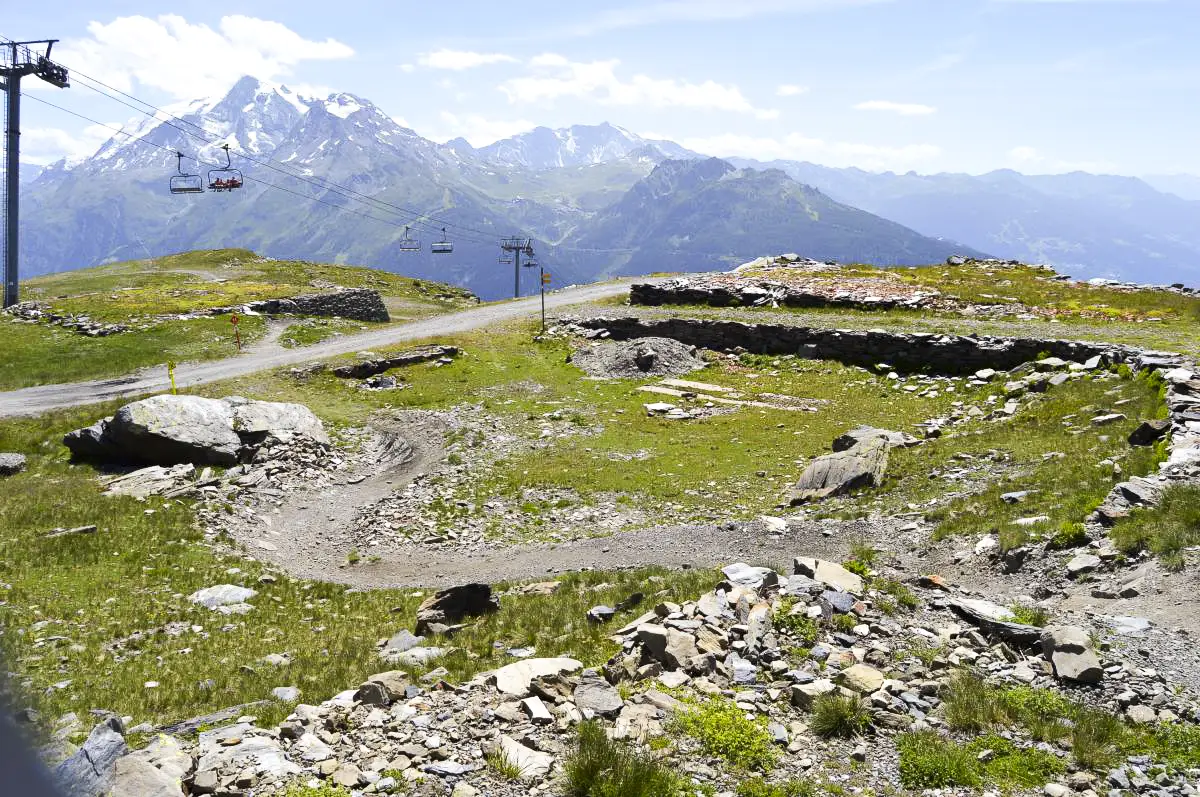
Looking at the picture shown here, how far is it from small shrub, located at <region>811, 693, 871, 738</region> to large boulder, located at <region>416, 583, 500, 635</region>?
9138 mm

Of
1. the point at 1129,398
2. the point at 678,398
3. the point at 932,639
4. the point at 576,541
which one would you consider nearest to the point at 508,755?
the point at 932,639

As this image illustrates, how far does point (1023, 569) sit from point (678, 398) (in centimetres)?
2462

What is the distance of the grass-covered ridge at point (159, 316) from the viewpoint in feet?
145

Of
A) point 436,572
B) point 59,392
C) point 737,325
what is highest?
point 737,325

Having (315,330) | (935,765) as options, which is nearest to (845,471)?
(935,765)

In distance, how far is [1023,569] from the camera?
16.2m

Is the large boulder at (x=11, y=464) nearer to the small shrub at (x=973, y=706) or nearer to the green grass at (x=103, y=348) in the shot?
the green grass at (x=103, y=348)

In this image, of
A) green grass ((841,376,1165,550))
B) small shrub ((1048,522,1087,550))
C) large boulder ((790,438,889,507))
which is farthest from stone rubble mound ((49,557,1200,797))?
large boulder ((790,438,889,507))

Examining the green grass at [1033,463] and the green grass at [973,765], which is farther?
the green grass at [1033,463]

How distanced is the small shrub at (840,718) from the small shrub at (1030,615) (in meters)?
4.37

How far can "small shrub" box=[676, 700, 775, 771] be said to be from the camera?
31.3 feet

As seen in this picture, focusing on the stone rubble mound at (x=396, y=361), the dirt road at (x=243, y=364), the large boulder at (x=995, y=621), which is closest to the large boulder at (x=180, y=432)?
the dirt road at (x=243, y=364)

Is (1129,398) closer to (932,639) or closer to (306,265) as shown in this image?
(932,639)

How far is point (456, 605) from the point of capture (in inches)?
676
